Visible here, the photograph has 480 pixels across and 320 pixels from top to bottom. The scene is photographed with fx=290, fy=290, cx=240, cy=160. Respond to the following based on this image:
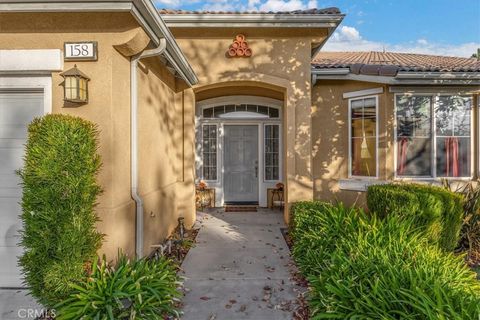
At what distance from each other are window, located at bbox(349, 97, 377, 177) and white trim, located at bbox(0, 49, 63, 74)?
7.12 metres

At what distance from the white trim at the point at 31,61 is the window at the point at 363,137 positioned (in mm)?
7123

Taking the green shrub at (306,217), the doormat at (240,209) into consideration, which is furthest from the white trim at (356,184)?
the doormat at (240,209)

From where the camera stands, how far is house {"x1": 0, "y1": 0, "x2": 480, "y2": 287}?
12.4 ft

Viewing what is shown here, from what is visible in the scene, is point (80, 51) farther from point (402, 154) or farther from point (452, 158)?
point (452, 158)

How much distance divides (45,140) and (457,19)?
1770 centimetres

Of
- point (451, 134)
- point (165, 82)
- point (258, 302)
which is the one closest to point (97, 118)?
point (165, 82)

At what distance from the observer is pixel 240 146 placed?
32.2ft

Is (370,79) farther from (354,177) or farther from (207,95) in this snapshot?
(207,95)

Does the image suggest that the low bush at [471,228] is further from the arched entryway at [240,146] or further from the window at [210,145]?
the window at [210,145]

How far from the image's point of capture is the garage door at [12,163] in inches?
156

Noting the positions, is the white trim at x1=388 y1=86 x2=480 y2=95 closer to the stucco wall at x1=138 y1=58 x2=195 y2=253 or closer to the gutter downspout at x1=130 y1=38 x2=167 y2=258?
the stucco wall at x1=138 y1=58 x2=195 y2=253

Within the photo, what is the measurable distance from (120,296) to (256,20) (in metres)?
6.10

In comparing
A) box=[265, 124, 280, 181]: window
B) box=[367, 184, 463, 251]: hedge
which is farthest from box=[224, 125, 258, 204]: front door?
box=[367, 184, 463, 251]: hedge

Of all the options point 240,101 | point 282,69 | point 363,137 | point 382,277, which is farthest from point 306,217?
point 240,101
